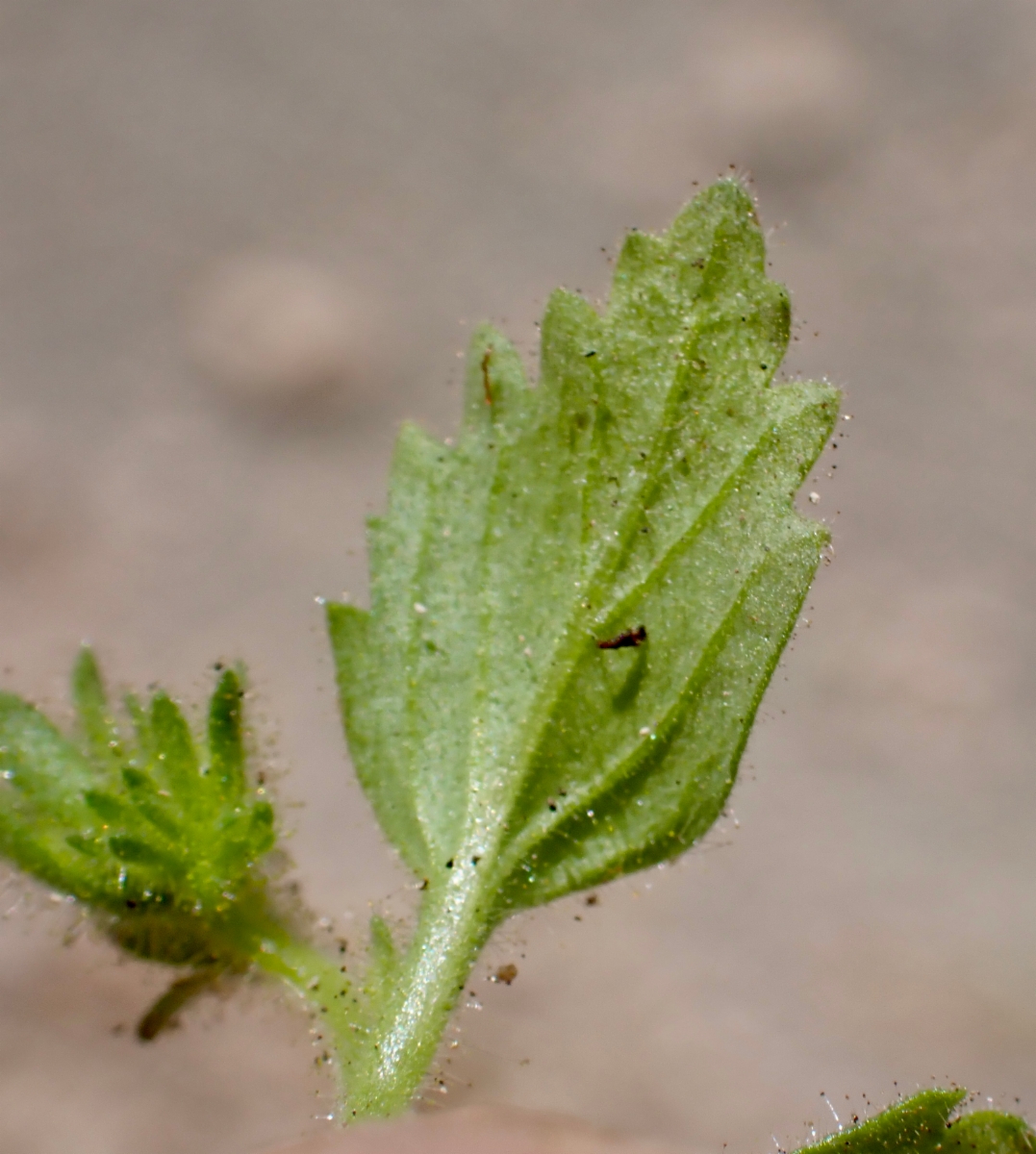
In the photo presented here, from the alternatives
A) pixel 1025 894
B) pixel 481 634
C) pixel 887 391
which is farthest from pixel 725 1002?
pixel 481 634

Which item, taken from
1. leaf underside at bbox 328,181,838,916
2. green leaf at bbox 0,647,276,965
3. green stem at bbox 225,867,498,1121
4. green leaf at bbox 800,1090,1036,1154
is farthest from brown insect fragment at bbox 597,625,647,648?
green leaf at bbox 800,1090,1036,1154

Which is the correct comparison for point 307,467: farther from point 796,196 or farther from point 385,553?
point 385,553

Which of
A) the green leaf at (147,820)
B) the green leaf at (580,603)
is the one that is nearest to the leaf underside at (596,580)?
the green leaf at (580,603)

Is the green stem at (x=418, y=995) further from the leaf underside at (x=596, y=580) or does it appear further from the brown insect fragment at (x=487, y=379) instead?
the brown insect fragment at (x=487, y=379)

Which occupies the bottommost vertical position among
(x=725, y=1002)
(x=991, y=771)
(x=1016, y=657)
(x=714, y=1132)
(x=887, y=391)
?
(x=714, y=1132)

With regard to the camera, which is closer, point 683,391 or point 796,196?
point 683,391

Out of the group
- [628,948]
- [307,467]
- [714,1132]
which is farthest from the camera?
[307,467]

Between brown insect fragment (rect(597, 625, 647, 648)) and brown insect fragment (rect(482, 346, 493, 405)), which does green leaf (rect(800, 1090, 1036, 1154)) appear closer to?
brown insect fragment (rect(597, 625, 647, 648))
